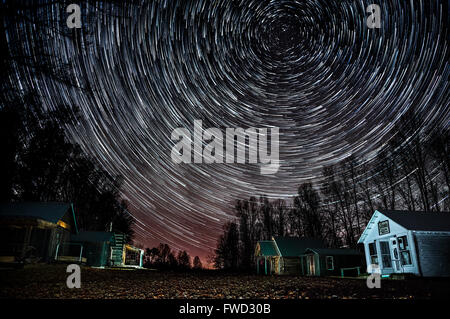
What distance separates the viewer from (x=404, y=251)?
1703 cm

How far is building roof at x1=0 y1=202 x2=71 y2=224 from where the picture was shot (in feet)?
59.6

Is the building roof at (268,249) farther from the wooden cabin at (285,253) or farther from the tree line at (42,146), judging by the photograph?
the tree line at (42,146)

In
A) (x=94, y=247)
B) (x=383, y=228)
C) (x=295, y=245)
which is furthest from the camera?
(x=295, y=245)

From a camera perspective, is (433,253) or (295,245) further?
(295,245)

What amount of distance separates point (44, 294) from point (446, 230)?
67.7 feet

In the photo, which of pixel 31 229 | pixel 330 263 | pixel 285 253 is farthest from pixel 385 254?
pixel 31 229

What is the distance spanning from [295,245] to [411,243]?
17725 millimetres

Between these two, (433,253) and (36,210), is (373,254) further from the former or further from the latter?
(36,210)

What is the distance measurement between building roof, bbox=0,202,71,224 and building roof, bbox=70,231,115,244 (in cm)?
660

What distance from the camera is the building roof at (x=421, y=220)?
54.7 ft

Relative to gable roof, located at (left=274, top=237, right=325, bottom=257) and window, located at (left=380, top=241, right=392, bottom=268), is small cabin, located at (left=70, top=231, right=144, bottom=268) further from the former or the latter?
window, located at (left=380, top=241, right=392, bottom=268)

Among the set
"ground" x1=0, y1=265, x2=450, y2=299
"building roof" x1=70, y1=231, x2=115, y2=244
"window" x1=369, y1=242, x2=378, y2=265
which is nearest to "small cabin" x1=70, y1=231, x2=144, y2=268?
"building roof" x1=70, y1=231, x2=115, y2=244
